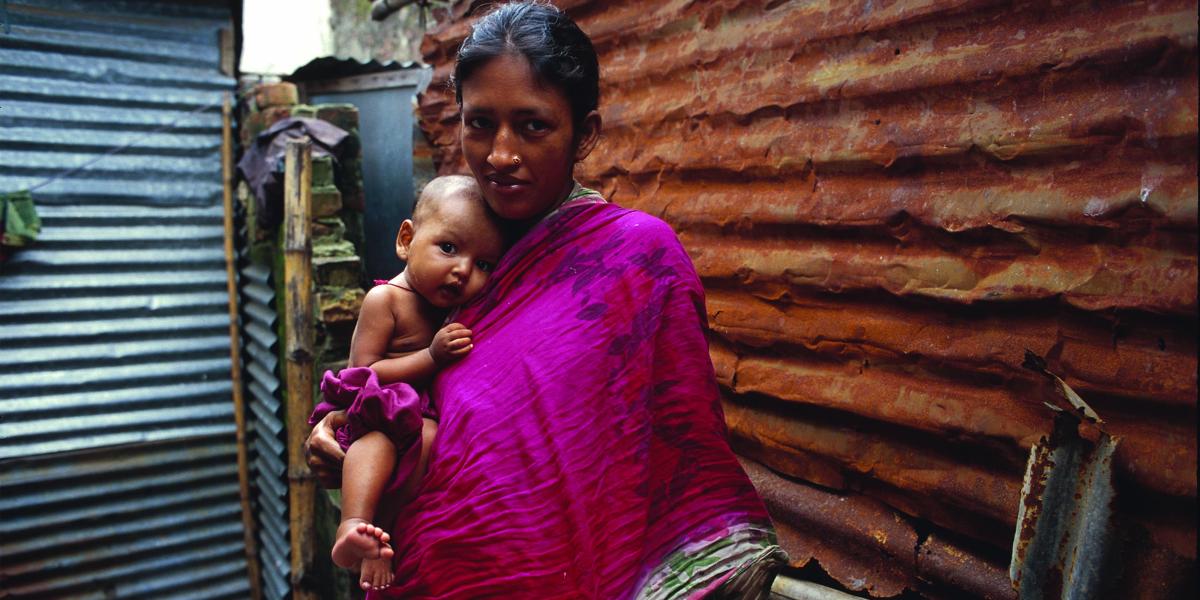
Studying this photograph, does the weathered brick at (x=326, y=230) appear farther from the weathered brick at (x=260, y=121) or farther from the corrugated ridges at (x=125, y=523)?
the corrugated ridges at (x=125, y=523)

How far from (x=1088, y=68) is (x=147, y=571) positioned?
21.3ft

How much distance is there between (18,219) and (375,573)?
5.21m

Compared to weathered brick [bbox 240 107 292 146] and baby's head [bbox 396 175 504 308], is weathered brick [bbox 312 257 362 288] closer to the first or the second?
weathered brick [bbox 240 107 292 146]

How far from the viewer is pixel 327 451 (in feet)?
5.40

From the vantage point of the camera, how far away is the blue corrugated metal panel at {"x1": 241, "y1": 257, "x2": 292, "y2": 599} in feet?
17.8

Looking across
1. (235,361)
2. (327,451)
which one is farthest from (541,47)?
(235,361)

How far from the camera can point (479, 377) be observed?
1.60m

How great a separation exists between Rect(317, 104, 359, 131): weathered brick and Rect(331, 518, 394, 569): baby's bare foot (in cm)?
456

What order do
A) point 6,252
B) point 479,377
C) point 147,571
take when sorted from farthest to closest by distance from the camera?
point 147,571, point 6,252, point 479,377

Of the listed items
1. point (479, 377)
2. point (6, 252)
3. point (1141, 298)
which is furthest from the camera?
point (6, 252)

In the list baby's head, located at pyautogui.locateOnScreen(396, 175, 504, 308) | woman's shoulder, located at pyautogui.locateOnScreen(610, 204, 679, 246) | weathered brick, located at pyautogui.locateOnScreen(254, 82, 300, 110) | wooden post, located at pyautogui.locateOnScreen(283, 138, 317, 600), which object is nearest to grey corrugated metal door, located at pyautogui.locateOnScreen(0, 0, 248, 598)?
weathered brick, located at pyautogui.locateOnScreen(254, 82, 300, 110)

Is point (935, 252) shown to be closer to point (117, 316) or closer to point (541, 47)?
point (541, 47)

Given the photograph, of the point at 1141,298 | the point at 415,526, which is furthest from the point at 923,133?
the point at 415,526

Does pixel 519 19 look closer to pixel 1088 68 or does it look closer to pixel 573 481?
pixel 573 481
